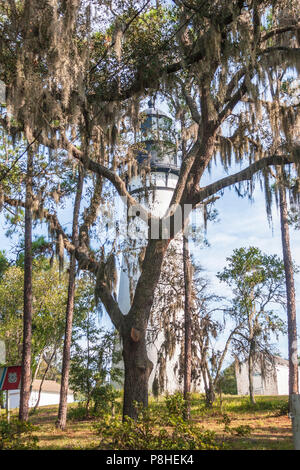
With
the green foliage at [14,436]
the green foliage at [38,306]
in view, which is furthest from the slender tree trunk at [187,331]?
the green foliage at [38,306]

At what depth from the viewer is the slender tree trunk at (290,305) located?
1106 cm

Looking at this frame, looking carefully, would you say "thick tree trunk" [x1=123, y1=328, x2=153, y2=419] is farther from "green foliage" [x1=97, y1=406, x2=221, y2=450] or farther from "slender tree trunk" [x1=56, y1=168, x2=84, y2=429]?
"slender tree trunk" [x1=56, y1=168, x2=84, y2=429]

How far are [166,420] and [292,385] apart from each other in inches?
271

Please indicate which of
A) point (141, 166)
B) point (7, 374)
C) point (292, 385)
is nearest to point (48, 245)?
point (141, 166)

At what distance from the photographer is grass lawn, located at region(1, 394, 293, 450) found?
689 cm

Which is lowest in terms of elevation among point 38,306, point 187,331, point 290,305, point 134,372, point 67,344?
point 134,372

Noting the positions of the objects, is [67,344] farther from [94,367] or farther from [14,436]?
[14,436]

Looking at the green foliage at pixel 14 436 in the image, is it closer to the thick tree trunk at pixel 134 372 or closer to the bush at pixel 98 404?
the thick tree trunk at pixel 134 372

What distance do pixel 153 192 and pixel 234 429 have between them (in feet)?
15.9

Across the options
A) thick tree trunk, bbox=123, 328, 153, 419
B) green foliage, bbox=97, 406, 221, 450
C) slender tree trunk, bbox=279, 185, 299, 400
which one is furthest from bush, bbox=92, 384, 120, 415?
green foliage, bbox=97, 406, 221, 450

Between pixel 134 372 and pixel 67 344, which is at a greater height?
pixel 67 344

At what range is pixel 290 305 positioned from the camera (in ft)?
38.1

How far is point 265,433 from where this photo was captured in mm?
8445

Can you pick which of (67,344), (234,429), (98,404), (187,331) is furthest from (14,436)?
(98,404)
